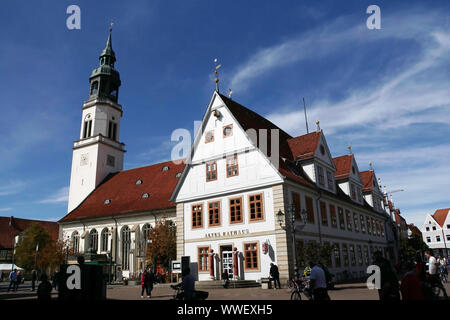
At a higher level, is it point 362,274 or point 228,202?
point 228,202

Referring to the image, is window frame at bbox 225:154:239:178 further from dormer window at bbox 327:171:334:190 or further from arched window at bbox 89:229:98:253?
arched window at bbox 89:229:98:253

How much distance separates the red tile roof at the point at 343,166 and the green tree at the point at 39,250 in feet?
111

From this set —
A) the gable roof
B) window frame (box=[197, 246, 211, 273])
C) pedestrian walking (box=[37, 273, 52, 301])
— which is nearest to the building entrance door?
window frame (box=[197, 246, 211, 273])

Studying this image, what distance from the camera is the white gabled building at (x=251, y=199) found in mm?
24766

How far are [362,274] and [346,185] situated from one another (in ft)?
28.5

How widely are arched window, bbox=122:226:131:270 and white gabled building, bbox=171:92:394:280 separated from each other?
12.6 meters

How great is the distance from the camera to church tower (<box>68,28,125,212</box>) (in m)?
50.7

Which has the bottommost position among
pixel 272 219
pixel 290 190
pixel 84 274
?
pixel 84 274

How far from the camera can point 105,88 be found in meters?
54.5

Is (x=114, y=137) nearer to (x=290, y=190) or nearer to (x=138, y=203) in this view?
(x=138, y=203)

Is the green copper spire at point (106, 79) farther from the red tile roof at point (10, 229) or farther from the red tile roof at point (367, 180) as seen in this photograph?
the red tile roof at point (367, 180)

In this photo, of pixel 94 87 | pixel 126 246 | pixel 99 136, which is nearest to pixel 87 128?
pixel 99 136

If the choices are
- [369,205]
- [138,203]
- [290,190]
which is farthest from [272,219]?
[369,205]

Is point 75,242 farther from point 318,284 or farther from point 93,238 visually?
point 318,284
